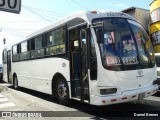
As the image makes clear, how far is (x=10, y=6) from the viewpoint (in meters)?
5.78

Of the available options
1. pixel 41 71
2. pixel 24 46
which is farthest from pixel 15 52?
pixel 41 71

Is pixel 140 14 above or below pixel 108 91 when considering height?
above

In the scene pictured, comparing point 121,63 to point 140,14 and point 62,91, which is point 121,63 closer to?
point 62,91

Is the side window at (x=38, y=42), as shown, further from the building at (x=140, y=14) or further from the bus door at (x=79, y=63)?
Result: the building at (x=140, y=14)

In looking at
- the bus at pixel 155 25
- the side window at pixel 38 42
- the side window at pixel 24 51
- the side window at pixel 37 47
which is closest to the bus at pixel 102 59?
the side window at pixel 37 47

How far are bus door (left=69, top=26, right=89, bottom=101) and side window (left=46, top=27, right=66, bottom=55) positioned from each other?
0.55m

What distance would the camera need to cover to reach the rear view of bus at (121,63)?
24.5 feet

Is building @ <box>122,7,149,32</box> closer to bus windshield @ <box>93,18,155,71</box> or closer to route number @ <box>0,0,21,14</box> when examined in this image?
bus windshield @ <box>93,18,155,71</box>

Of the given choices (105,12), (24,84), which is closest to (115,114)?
(105,12)

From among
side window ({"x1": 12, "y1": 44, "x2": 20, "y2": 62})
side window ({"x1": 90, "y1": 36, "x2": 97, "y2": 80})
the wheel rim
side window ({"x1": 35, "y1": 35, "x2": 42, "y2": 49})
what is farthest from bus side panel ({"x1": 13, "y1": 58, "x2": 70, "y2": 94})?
side window ({"x1": 90, "y1": 36, "x2": 97, "y2": 80})

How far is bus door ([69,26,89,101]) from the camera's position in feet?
26.9

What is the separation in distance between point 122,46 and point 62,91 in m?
3.07

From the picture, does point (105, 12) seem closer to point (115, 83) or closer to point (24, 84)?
point (115, 83)

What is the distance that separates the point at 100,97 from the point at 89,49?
1.48 metres
